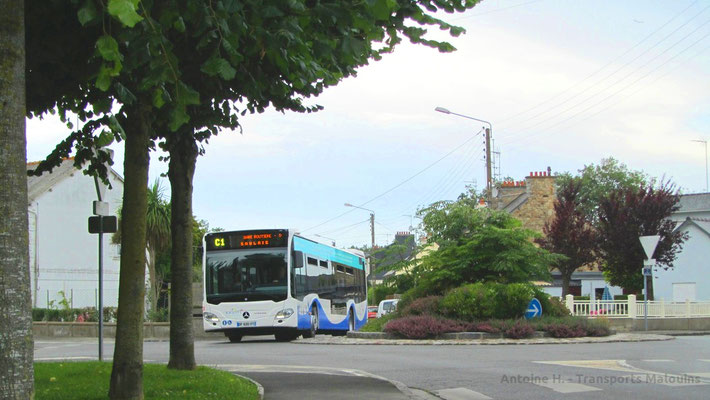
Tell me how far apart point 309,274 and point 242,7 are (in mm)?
19017

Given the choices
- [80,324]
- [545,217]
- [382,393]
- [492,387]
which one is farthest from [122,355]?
[545,217]

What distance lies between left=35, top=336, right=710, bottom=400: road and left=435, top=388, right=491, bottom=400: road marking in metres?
0.01

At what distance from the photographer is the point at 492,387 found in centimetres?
1038

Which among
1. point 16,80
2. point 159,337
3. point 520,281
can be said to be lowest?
point 159,337

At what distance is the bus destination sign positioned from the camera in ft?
75.6

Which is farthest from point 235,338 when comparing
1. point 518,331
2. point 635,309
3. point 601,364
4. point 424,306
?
point 635,309

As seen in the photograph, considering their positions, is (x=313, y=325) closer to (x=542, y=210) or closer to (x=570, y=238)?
(x=570, y=238)

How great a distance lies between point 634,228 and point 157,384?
1298 inches

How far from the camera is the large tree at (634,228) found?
38.6 m

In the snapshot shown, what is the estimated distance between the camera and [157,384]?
9.38 meters

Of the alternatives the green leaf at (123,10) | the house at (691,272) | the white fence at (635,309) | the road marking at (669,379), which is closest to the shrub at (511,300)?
the white fence at (635,309)

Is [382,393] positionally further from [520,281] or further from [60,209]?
[60,209]

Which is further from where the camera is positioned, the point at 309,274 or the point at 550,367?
the point at 309,274

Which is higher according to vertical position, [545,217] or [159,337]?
[545,217]
